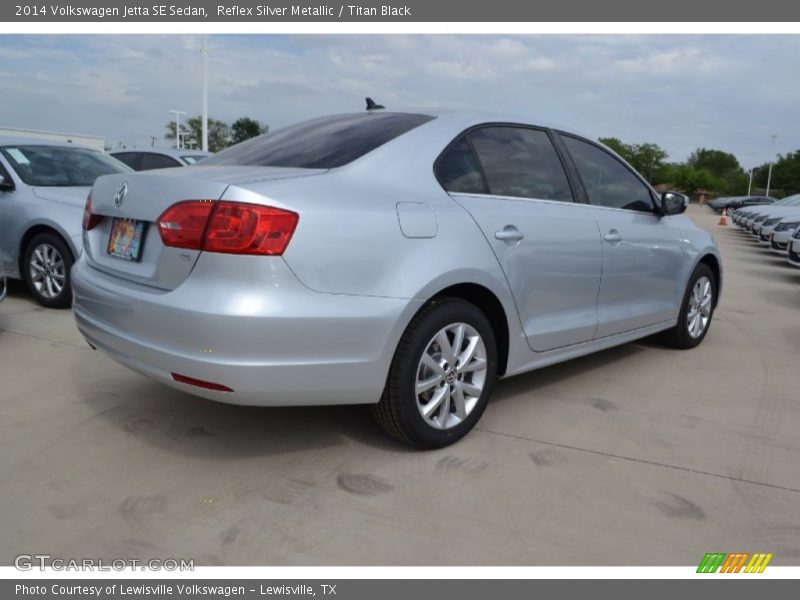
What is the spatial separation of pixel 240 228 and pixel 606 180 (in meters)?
2.70

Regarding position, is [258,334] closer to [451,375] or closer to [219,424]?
[451,375]

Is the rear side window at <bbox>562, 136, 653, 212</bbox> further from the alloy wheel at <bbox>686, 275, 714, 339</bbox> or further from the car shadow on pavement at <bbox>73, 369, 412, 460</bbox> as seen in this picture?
the car shadow on pavement at <bbox>73, 369, 412, 460</bbox>

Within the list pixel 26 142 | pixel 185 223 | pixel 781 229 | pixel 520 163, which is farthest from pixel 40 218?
pixel 781 229

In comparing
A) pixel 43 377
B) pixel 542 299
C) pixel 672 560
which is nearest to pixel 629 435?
pixel 542 299

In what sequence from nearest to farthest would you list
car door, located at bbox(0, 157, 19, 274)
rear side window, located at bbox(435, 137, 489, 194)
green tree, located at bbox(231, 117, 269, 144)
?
rear side window, located at bbox(435, 137, 489, 194) → car door, located at bbox(0, 157, 19, 274) → green tree, located at bbox(231, 117, 269, 144)

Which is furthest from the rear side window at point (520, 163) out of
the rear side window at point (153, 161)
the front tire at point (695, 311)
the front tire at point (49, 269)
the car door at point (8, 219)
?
the rear side window at point (153, 161)

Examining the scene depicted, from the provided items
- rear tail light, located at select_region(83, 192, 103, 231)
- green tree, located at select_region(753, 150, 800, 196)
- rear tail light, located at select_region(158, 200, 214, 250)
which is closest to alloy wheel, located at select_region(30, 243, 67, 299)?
rear tail light, located at select_region(83, 192, 103, 231)

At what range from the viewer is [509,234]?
3.50 meters

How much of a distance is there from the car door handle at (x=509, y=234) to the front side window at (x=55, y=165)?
4823mm

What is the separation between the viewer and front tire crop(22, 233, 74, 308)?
6.16 metres

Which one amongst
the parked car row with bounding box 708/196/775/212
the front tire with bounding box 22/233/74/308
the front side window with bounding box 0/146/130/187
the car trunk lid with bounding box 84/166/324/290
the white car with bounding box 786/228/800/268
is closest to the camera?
the car trunk lid with bounding box 84/166/324/290

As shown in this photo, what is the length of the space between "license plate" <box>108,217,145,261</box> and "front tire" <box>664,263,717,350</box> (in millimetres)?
3946
